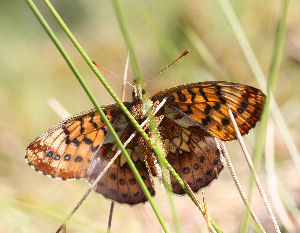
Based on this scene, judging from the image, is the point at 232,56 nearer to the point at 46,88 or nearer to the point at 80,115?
the point at 46,88

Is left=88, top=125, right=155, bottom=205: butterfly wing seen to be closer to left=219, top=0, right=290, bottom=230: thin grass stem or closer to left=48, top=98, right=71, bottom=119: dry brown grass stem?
→ left=48, top=98, right=71, bottom=119: dry brown grass stem

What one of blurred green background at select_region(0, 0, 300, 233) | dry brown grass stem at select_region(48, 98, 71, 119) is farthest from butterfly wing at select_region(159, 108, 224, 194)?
dry brown grass stem at select_region(48, 98, 71, 119)

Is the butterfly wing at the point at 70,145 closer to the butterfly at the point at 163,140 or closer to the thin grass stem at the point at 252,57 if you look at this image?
the butterfly at the point at 163,140

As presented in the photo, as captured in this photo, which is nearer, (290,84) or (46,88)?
(290,84)

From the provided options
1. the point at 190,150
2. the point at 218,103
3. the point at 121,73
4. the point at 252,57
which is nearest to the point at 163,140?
the point at 190,150

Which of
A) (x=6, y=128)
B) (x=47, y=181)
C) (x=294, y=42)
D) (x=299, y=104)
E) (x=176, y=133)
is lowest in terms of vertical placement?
(x=299, y=104)

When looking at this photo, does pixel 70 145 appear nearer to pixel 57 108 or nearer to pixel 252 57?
pixel 57 108

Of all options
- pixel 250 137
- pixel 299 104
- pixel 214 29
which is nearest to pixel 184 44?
pixel 214 29
